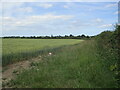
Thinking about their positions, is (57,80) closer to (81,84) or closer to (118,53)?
(81,84)

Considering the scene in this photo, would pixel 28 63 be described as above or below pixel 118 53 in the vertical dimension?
below

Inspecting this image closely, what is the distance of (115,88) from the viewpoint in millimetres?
4473

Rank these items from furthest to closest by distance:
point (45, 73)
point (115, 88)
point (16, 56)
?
1. point (16, 56)
2. point (45, 73)
3. point (115, 88)

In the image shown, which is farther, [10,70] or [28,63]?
[28,63]

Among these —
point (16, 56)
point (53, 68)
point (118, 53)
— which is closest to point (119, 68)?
point (118, 53)

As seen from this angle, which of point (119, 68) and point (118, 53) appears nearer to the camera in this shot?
point (119, 68)

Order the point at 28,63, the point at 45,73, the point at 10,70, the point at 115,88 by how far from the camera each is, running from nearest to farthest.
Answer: the point at 115,88, the point at 45,73, the point at 10,70, the point at 28,63

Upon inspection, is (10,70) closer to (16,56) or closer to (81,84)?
(16,56)

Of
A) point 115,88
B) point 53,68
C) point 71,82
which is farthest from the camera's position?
point 53,68

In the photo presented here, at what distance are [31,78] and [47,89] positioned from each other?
3.51ft

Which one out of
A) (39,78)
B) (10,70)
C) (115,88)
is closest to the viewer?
(115,88)

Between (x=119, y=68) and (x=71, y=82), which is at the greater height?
(x=119, y=68)

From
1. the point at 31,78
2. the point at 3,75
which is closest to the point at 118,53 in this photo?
the point at 31,78

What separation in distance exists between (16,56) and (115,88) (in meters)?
5.68
